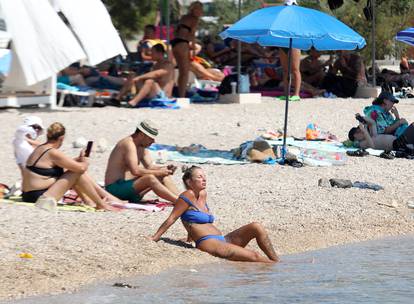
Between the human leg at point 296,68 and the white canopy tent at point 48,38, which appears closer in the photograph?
the white canopy tent at point 48,38

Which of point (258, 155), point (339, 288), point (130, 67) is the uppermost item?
point (339, 288)

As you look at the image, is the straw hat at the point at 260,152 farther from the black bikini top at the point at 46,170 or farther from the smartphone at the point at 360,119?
the black bikini top at the point at 46,170

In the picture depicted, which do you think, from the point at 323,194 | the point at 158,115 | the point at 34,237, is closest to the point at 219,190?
the point at 323,194

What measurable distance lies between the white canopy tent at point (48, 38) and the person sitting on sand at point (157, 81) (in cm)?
104

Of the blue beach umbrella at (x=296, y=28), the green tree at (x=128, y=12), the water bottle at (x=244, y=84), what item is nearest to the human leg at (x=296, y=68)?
the water bottle at (x=244, y=84)

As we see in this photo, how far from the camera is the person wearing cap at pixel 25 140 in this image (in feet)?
32.1

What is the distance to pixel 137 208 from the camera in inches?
385

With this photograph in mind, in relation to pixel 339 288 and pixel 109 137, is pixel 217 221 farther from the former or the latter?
pixel 109 137

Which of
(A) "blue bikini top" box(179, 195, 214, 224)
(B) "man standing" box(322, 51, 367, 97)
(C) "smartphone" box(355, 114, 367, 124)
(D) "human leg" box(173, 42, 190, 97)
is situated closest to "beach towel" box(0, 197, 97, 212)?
(A) "blue bikini top" box(179, 195, 214, 224)

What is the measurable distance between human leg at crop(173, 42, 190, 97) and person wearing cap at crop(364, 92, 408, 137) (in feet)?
16.2

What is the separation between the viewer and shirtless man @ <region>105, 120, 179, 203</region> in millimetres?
9805

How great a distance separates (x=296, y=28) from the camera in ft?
40.0

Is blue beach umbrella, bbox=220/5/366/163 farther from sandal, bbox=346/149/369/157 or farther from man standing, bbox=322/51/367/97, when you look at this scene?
man standing, bbox=322/51/367/97

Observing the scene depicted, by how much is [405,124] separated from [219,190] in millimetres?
3604
